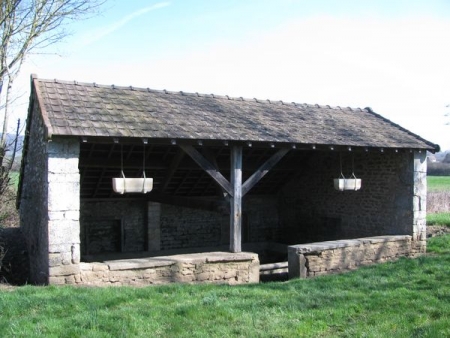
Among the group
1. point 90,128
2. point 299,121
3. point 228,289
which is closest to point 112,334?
point 228,289

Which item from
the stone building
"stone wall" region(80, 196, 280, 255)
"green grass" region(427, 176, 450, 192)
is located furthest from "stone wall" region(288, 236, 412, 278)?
"green grass" region(427, 176, 450, 192)

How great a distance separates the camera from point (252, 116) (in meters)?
10.1

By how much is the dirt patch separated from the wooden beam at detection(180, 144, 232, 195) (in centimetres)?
423

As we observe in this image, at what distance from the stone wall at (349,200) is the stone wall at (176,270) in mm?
4214

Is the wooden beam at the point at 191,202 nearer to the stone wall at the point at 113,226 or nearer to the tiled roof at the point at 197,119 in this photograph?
the stone wall at the point at 113,226

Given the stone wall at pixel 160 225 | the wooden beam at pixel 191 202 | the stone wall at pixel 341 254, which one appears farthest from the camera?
the stone wall at pixel 160 225

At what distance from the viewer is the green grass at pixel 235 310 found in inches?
200

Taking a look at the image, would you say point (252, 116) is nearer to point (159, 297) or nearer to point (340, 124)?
point (340, 124)

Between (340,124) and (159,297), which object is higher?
(340,124)

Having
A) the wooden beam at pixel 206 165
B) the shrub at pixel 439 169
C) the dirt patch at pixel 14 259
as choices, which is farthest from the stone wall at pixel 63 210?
the shrub at pixel 439 169

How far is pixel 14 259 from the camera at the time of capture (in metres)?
10.3

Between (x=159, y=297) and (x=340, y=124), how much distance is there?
6512mm

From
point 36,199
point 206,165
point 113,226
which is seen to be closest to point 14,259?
point 36,199

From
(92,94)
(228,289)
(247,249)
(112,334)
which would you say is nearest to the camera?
(112,334)
